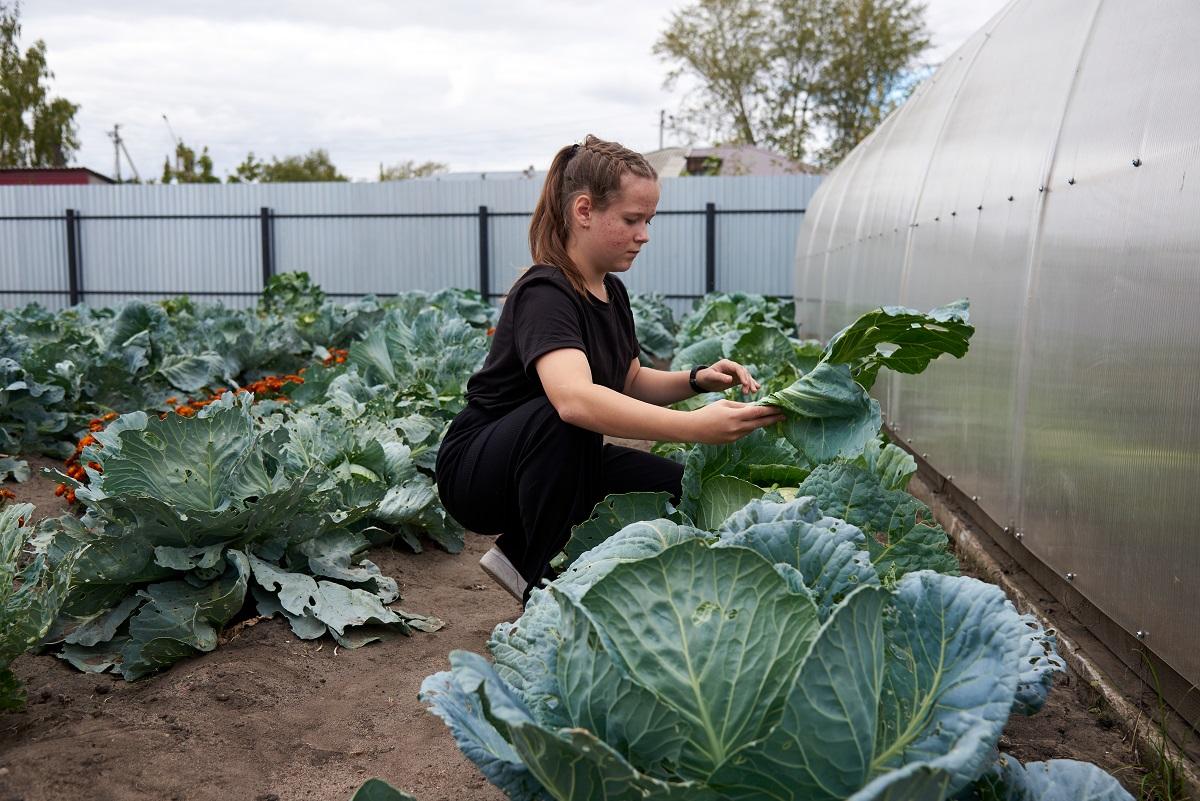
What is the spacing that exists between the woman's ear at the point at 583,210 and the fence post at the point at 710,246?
48.8ft

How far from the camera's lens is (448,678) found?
1.63 meters

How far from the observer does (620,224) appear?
285 centimetres

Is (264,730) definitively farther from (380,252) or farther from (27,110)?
(27,110)

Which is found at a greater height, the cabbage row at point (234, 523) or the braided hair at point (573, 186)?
the braided hair at point (573, 186)

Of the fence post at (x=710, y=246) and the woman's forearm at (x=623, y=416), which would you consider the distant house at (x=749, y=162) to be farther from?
the woman's forearm at (x=623, y=416)

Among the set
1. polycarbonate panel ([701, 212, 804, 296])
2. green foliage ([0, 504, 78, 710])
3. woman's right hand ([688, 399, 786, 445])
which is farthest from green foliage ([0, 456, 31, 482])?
polycarbonate panel ([701, 212, 804, 296])

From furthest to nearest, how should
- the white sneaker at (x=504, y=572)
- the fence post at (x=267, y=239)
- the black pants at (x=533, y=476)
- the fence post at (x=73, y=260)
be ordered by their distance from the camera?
the fence post at (x=73, y=260) → the fence post at (x=267, y=239) → the white sneaker at (x=504, y=572) → the black pants at (x=533, y=476)

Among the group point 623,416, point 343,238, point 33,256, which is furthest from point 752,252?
point 623,416

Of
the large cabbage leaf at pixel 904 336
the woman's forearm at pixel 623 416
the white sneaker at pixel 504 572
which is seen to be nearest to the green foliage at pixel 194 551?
the white sneaker at pixel 504 572

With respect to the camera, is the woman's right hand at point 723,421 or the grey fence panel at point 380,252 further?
the grey fence panel at point 380,252

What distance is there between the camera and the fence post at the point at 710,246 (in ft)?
57.8

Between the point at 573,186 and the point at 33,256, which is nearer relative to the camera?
the point at 573,186

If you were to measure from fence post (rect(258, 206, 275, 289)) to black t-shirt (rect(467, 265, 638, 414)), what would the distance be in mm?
17045

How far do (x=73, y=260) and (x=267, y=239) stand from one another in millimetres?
3844
